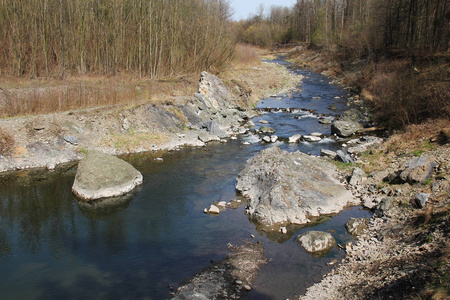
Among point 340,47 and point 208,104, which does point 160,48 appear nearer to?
point 208,104

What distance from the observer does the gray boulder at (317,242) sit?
1013 centimetres

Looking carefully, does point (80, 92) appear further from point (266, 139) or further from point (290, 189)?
point (290, 189)

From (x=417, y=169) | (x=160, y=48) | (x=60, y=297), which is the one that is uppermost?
(x=160, y=48)

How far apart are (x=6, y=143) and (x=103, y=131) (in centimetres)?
475

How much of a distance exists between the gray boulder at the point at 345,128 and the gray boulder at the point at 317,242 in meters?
12.1

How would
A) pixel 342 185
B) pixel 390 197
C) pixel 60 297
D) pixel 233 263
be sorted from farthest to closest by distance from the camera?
pixel 342 185
pixel 390 197
pixel 233 263
pixel 60 297

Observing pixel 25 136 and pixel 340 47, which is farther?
pixel 340 47

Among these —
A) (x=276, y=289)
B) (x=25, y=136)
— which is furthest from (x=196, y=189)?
(x=25, y=136)

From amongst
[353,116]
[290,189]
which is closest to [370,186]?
[290,189]

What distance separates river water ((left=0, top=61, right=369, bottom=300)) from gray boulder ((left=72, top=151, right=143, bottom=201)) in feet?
1.69

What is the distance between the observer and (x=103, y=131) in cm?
2003

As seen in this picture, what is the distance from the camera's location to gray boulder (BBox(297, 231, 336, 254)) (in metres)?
10.1

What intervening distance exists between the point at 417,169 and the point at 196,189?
328 inches

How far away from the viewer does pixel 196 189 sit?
14680 mm
